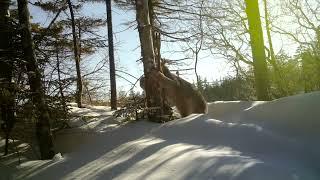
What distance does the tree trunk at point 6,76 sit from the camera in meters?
7.86

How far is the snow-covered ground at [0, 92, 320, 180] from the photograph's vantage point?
21.3 feet

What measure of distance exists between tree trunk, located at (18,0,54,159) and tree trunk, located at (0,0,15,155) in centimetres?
51

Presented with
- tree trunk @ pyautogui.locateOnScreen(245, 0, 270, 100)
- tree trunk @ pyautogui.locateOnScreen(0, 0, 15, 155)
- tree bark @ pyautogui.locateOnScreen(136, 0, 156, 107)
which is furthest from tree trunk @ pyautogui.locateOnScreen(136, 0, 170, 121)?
tree trunk @ pyautogui.locateOnScreen(245, 0, 270, 100)

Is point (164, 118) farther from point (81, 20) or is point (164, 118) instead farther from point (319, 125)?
point (81, 20)

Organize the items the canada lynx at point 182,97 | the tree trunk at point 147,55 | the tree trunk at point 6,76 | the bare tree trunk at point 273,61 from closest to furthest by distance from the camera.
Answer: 1. the tree trunk at point 6,76
2. the tree trunk at point 147,55
3. the canada lynx at point 182,97
4. the bare tree trunk at point 273,61

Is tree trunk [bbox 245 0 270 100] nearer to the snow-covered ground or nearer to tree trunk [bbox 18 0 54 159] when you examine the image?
the snow-covered ground

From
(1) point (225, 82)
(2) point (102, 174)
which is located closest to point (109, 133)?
(2) point (102, 174)

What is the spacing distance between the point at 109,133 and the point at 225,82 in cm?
2134

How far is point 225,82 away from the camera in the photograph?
30.1m

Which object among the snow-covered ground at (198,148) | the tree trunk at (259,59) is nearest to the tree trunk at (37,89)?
the snow-covered ground at (198,148)

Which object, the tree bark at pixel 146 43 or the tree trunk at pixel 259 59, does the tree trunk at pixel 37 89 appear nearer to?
the tree bark at pixel 146 43

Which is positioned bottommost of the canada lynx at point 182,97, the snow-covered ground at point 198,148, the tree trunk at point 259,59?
the snow-covered ground at point 198,148

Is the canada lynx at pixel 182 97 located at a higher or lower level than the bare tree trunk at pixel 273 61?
lower

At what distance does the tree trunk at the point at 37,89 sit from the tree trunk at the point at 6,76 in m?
0.51
